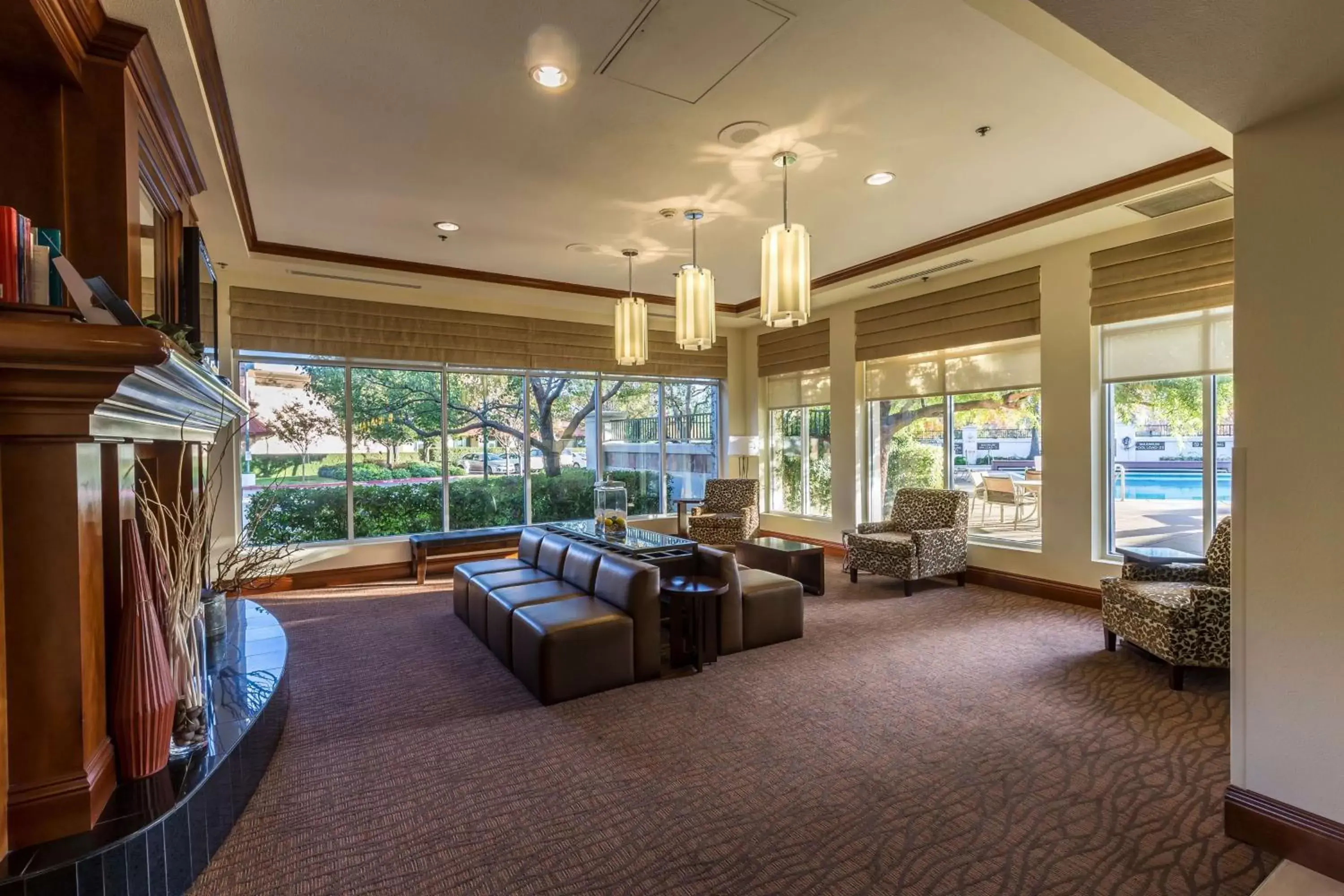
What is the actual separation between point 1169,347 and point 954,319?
1755 mm

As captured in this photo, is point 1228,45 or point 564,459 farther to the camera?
point 564,459

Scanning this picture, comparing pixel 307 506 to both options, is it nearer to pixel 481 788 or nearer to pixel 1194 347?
pixel 481 788

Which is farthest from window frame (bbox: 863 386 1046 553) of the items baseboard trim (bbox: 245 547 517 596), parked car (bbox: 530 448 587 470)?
baseboard trim (bbox: 245 547 517 596)

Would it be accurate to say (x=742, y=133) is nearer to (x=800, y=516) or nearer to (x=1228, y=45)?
(x=1228, y=45)

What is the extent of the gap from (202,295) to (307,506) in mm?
3164

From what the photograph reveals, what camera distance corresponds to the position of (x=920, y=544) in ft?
17.9

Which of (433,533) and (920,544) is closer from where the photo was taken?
(920,544)

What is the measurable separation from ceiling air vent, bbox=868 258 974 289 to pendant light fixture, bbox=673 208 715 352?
2.54 metres

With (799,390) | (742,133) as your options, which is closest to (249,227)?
(742,133)

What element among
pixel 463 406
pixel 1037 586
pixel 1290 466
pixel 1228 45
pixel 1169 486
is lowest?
pixel 1037 586

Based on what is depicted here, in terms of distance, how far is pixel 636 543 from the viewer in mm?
4359

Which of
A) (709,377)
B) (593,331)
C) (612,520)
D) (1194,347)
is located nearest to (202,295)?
(612,520)

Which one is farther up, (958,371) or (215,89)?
(215,89)

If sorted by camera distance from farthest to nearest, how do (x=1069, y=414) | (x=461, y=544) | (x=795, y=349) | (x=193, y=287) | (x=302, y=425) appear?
(x=795, y=349) → (x=461, y=544) → (x=302, y=425) → (x=1069, y=414) → (x=193, y=287)
